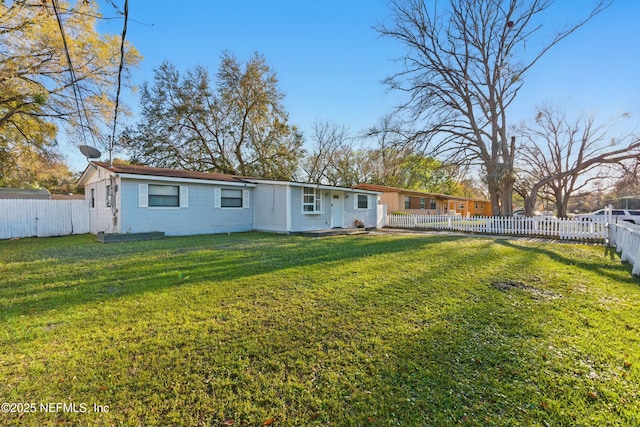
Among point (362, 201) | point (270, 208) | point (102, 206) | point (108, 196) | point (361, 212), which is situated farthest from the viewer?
point (362, 201)

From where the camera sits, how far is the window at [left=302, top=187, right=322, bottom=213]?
14.0 metres

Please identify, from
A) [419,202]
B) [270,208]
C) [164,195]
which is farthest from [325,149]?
[164,195]

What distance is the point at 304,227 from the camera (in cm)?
1403

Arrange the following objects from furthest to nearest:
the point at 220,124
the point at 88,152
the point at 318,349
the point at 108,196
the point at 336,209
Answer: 1. the point at 220,124
2. the point at 336,209
3. the point at 108,196
4. the point at 88,152
5. the point at 318,349

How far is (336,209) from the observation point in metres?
16.0

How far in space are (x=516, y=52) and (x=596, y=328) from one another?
20233mm

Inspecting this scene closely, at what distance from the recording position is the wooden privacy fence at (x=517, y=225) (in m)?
12.0

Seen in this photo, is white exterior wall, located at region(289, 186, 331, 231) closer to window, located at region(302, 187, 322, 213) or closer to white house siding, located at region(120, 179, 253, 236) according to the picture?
window, located at region(302, 187, 322, 213)

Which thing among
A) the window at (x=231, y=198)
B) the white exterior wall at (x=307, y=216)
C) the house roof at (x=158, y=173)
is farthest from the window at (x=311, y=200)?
the window at (x=231, y=198)

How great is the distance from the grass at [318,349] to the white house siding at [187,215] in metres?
5.79

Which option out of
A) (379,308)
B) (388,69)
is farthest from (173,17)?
(388,69)

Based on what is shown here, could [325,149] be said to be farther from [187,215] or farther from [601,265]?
[601,265]

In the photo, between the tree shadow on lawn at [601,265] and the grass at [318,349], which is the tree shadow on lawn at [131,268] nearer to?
the grass at [318,349]

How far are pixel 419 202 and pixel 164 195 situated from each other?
72.8 feet
